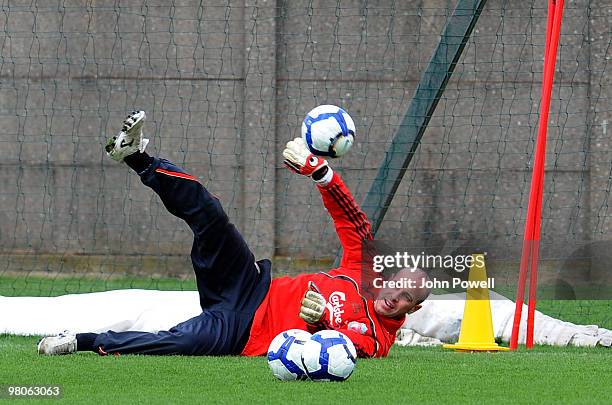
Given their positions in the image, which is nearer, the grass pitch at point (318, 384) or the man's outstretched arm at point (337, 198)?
the grass pitch at point (318, 384)

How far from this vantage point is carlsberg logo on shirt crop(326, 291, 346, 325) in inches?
263

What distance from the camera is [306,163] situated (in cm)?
689

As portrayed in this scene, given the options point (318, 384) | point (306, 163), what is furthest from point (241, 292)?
point (318, 384)

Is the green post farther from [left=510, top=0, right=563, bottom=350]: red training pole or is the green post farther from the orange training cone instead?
the orange training cone

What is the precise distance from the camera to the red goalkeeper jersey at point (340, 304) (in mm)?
6688

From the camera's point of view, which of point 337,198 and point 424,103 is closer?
point 337,198

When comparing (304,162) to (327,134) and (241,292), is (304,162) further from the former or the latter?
(241,292)

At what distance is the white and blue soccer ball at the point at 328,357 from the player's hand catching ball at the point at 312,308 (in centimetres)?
89

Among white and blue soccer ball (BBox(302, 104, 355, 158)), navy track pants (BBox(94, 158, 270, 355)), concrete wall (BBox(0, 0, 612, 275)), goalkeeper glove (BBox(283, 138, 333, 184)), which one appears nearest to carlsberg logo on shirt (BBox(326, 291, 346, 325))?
navy track pants (BBox(94, 158, 270, 355))

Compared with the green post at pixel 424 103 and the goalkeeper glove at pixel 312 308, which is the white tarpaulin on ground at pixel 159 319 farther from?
the goalkeeper glove at pixel 312 308

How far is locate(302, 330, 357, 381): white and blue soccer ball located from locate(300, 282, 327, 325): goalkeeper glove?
0.89 m

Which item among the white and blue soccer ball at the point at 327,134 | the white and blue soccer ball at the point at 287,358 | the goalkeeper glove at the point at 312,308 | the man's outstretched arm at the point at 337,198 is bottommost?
the white and blue soccer ball at the point at 287,358

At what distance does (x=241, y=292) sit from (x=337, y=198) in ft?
2.44

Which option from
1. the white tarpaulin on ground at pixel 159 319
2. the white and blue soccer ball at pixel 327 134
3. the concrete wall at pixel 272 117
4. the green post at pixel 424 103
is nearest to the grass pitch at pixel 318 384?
the white and blue soccer ball at pixel 327 134
